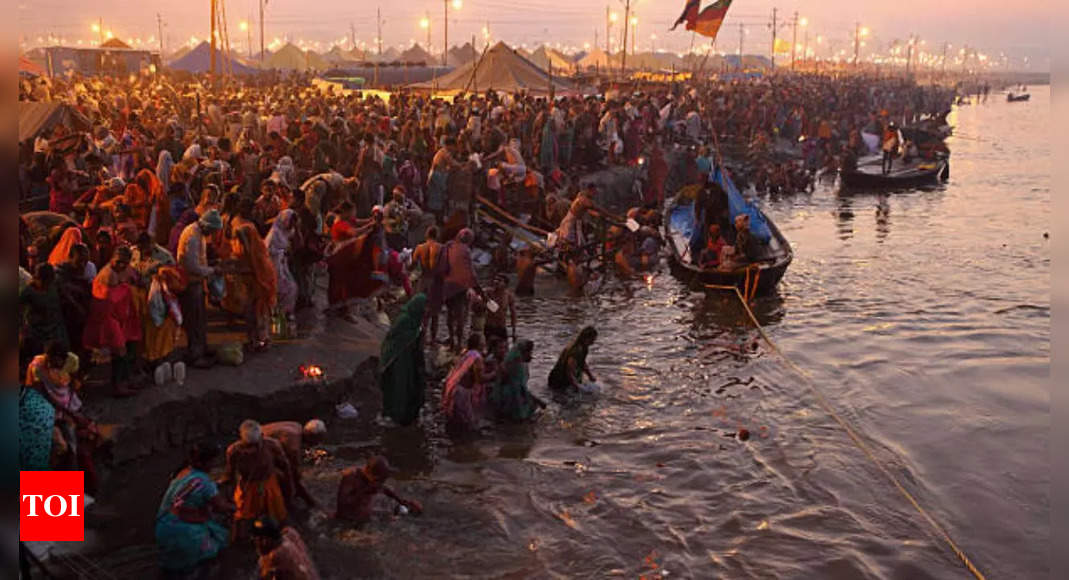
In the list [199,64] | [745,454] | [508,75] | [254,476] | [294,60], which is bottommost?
[745,454]

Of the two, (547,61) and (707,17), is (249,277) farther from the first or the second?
(547,61)

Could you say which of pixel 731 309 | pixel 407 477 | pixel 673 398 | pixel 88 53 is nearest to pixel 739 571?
pixel 407 477

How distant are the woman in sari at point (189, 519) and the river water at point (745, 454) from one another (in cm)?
96

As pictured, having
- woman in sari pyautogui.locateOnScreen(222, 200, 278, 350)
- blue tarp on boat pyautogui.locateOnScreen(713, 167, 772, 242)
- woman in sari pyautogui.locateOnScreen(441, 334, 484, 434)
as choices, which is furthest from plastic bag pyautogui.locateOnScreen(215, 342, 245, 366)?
blue tarp on boat pyautogui.locateOnScreen(713, 167, 772, 242)

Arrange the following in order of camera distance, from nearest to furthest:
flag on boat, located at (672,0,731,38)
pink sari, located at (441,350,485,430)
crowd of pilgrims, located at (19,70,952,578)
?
crowd of pilgrims, located at (19,70,952,578) → pink sari, located at (441,350,485,430) → flag on boat, located at (672,0,731,38)

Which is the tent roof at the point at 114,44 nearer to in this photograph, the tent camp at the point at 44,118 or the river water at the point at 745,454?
the tent camp at the point at 44,118

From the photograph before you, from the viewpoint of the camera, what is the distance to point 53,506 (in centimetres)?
605

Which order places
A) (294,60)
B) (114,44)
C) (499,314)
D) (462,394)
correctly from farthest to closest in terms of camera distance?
(294,60) → (114,44) → (499,314) → (462,394)

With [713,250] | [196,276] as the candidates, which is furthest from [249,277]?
[713,250]

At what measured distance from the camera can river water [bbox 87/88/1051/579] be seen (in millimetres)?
7914

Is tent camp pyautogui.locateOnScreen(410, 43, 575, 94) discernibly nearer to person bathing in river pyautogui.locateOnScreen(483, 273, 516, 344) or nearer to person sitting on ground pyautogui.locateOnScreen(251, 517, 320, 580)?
person bathing in river pyautogui.locateOnScreen(483, 273, 516, 344)

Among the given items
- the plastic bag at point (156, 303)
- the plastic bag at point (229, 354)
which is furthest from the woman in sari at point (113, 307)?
the plastic bag at point (229, 354)

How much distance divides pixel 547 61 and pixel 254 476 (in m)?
46.3

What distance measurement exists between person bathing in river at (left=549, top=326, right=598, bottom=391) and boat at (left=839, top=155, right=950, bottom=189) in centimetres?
2250
